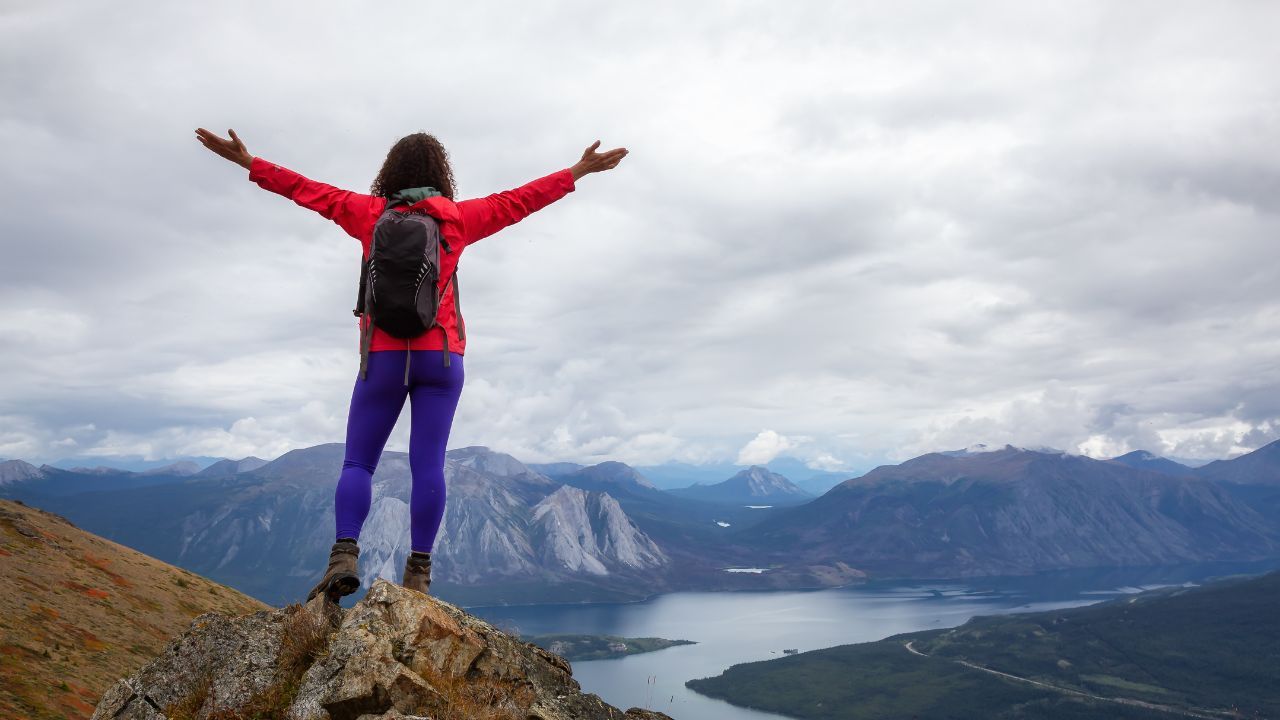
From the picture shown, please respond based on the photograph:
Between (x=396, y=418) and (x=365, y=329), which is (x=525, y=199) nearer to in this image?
(x=365, y=329)

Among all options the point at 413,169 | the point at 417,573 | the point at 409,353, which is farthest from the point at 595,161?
the point at 417,573

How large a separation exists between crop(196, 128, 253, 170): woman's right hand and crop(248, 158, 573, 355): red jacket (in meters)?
0.17

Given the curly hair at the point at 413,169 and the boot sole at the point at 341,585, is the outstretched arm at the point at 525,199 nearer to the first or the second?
the curly hair at the point at 413,169

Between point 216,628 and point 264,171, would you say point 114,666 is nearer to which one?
point 216,628

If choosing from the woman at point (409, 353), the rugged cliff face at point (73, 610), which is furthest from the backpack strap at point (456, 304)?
the rugged cliff face at point (73, 610)

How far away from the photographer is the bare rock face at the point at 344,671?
29.5 feet

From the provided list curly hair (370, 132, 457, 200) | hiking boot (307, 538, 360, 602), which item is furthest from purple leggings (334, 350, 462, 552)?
curly hair (370, 132, 457, 200)

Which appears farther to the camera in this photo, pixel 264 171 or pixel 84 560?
pixel 84 560

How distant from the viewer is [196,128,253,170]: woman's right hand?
10695 mm

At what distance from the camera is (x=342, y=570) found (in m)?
10.0

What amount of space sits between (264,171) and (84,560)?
25273 mm

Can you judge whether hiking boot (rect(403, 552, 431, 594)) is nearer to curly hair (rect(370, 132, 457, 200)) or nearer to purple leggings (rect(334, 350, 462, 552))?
purple leggings (rect(334, 350, 462, 552))

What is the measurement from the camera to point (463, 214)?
10484 mm

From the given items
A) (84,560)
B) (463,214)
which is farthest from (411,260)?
(84,560)
